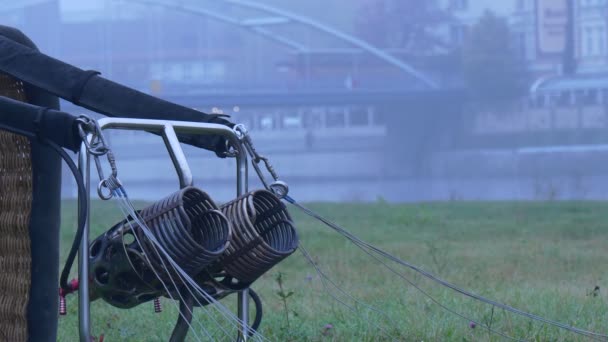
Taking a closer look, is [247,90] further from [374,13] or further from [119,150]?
[374,13]

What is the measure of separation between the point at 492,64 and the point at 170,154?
3287 cm

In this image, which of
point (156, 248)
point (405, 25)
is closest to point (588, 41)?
point (405, 25)

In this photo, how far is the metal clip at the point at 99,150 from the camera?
1758 mm

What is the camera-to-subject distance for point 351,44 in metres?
34.8

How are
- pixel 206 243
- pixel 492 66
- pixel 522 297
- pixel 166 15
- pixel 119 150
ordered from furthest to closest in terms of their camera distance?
1. pixel 166 15
2. pixel 492 66
3. pixel 119 150
4. pixel 522 297
5. pixel 206 243

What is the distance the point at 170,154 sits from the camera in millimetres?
1951

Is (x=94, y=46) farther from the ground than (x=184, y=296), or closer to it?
farther from the ground

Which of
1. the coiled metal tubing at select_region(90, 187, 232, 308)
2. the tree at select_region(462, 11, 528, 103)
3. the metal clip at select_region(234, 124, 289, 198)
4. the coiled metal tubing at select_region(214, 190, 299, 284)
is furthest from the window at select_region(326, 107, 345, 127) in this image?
the coiled metal tubing at select_region(90, 187, 232, 308)

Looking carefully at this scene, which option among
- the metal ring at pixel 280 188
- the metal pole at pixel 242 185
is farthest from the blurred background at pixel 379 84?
the metal ring at pixel 280 188

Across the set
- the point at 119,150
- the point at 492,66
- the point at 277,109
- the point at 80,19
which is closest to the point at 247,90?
the point at 277,109

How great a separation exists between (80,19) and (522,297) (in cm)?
3777

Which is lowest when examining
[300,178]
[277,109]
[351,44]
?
[300,178]

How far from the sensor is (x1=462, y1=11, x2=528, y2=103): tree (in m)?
32.7

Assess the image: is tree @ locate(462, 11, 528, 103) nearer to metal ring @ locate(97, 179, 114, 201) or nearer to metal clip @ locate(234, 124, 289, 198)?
metal clip @ locate(234, 124, 289, 198)
